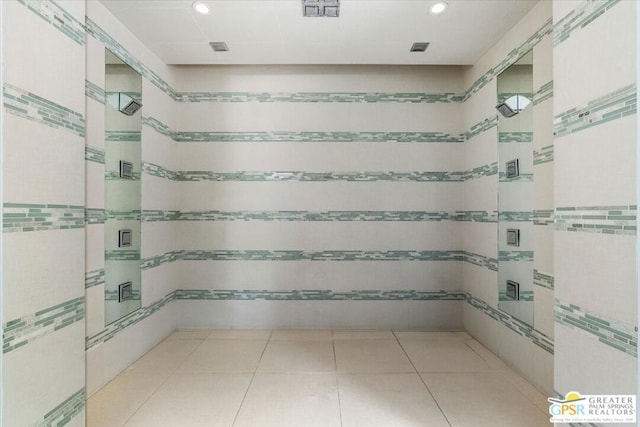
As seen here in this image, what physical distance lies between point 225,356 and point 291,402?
2.54 ft

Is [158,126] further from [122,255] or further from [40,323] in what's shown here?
[40,323]

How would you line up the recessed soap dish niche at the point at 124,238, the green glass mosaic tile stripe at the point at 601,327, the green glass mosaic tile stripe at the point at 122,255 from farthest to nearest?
the recessed soap dish niche at the point at 124,238 → the green glass mosaic tile stripe at the point at 122,255 → the green glass mosaic tile stripe at the point at 601,327

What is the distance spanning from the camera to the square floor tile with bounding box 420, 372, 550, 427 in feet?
A: 5.17

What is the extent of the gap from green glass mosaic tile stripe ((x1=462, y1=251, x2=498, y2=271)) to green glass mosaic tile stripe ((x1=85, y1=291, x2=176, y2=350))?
2.54 m

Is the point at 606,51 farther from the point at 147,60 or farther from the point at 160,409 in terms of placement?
the point at 147,60

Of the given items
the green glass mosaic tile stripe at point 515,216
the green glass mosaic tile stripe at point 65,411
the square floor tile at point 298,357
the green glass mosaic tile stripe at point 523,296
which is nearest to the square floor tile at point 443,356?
the green glass mosaic tile stripe at point 523,296

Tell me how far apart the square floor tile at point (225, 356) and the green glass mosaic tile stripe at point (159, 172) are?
137 cm

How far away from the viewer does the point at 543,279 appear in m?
1.80

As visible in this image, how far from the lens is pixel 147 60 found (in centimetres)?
240

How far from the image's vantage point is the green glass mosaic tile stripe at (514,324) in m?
1.79

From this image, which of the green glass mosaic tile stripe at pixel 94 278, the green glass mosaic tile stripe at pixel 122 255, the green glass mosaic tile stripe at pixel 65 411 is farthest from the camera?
the green glass mosaic tile stripe at pixel 122 255

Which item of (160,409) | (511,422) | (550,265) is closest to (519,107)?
(550,265)

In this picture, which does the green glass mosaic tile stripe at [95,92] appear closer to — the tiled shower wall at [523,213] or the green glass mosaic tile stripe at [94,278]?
the green glass mosaic tile stripe at [94,278]

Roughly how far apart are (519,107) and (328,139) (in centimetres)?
143
